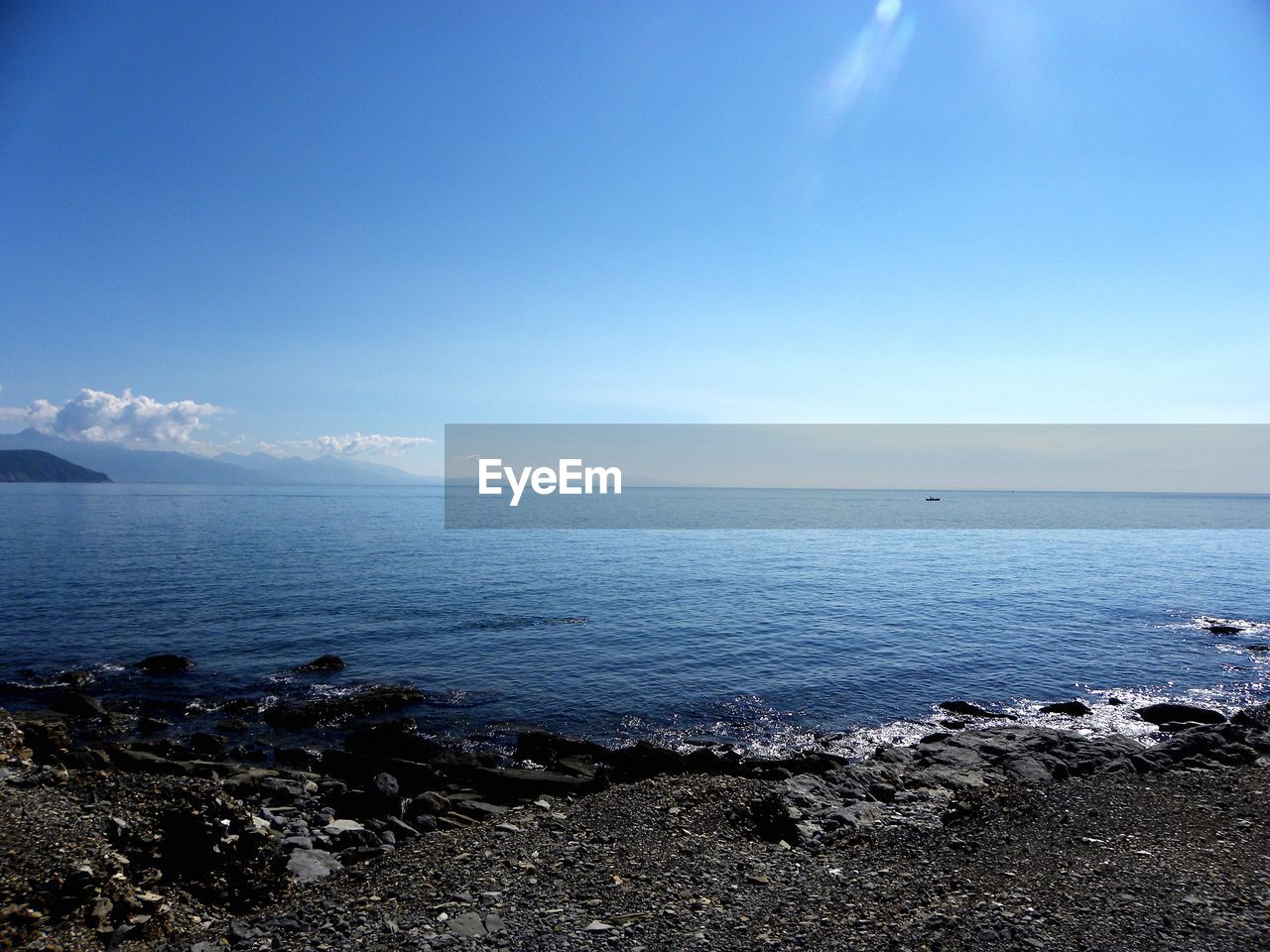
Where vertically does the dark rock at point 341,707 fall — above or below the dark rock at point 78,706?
below

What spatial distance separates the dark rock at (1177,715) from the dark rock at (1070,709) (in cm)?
229

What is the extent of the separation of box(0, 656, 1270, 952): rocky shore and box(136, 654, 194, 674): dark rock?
295 inches

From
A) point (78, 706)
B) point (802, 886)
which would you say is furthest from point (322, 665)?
point (802, 886)

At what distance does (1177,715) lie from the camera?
26.8 meters

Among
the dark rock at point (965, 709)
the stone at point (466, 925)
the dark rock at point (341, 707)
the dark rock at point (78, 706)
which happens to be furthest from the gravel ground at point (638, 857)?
the dark rock at point (965, 709)

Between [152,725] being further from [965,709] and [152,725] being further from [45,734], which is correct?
[965,709]

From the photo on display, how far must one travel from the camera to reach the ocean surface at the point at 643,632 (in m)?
27.4

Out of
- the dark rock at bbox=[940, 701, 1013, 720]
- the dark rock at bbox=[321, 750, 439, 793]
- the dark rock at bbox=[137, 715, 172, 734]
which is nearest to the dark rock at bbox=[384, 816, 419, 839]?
the dark rock at bbox=[321, 750, 439, 793]

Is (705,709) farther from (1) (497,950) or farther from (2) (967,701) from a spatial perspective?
(1) (497,950)

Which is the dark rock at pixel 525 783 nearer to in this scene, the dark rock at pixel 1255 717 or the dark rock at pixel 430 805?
the dark rock at pixel 430 805

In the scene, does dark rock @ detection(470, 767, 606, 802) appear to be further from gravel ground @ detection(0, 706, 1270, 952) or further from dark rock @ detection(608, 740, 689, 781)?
dark rock @ detection(608, 740, 689, 781)

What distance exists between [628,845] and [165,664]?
27769 mm

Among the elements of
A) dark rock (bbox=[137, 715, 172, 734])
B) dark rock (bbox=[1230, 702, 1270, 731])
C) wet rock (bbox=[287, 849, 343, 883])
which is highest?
wet rock (bbox=[287, 849, 343, 883])

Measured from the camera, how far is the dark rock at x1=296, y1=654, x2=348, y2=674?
30.7m
